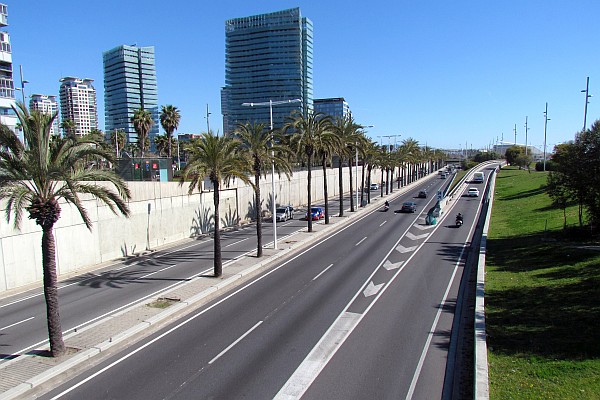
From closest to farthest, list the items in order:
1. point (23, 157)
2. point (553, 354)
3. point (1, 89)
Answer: point (553, 354)
point (23, 157)
point (1, 89)

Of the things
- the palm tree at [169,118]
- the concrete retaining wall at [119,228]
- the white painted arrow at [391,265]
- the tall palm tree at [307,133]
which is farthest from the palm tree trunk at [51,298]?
the palm tree at [169,118]

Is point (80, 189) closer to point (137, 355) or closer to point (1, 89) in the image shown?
point (137, 355)

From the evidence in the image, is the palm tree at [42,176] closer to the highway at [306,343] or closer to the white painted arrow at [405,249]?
the highway at [306,343]

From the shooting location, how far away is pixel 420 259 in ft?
84.9

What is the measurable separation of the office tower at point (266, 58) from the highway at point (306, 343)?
17221 centimetres

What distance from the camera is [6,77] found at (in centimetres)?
5469

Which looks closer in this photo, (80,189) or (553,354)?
(553,354)

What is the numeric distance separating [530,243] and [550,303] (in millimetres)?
12011

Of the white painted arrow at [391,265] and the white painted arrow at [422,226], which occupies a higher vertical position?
the white painted arrow at [391,265]

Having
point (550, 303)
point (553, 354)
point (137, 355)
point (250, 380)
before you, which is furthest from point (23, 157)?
point (550, 303)

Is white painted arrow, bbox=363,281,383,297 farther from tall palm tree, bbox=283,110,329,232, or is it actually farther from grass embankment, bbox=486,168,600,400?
tall palm tree, bbox=283,110,329,232

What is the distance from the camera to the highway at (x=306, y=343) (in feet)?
35.1

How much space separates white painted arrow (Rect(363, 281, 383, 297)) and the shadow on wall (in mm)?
18764

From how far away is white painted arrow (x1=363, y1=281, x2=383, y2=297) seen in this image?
1883 cm
